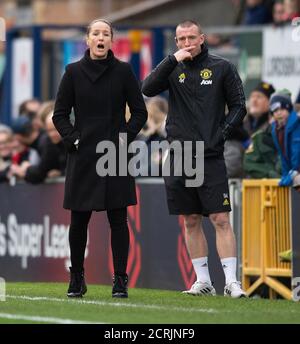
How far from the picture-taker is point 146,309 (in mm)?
10906

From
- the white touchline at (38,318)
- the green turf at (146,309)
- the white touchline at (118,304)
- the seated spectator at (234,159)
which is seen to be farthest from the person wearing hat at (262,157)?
the white touchline at (38,318)

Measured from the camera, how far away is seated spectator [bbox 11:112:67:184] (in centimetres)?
1742

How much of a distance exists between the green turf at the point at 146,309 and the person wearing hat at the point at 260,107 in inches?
141

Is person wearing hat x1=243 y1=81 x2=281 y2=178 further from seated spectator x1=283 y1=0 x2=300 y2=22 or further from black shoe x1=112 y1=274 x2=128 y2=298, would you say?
seated spectator x1=283 y1=0 x2=300 y2=22

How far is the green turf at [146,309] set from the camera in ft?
33.5

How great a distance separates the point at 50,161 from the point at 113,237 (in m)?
5.67

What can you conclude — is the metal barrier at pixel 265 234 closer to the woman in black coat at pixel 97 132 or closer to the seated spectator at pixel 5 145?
the woman in black coat at pixel 97 132

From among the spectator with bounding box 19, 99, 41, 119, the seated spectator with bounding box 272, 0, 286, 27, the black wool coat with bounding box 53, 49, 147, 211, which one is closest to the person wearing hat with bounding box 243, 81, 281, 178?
the black wool coat with bounding box 53, 49, 147, 211

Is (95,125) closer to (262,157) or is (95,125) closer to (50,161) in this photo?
(262,157)

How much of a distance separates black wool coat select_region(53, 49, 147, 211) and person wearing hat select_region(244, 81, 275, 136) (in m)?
3.89

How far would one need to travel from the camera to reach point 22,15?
50.0m

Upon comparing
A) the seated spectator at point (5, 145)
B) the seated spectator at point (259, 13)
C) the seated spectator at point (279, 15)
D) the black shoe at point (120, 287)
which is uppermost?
the seated spectator at point (259, 13)
